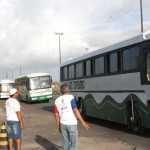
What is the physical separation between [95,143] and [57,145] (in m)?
1.12

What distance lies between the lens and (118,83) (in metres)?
14.5

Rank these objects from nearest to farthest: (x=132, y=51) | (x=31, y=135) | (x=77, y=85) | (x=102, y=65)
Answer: (x=132, y=51), (x=31, y=135), (x=102, y=65), (x=77, y=85)

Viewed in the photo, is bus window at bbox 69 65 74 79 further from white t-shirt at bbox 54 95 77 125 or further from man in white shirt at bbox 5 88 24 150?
white t-shirt at bbox 54 95 77 125

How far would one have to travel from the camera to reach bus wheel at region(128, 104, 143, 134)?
1295cm

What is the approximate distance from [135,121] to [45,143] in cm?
320

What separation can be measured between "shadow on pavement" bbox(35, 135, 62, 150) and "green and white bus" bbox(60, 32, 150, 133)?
298 centimetres

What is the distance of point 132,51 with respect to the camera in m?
13.5

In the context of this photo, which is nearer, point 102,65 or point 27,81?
point 102,65

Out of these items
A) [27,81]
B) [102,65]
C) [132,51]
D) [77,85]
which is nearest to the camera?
[132,51]

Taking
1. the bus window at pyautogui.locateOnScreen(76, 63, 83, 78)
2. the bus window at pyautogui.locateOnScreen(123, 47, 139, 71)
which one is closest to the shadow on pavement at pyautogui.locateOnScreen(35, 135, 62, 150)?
the bus window at pyautogui.locateOnScreen(123, 47, 139, 71)

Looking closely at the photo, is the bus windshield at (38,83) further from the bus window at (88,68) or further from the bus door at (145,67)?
the bus door at (145,67)

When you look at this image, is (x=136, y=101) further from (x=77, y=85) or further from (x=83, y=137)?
(x=77, y=85)

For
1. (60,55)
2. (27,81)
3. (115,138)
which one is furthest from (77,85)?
(60,55)

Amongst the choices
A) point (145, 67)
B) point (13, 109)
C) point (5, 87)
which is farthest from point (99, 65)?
point (5, 87)
